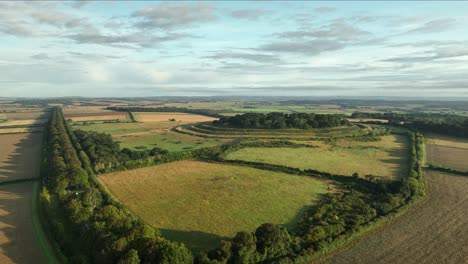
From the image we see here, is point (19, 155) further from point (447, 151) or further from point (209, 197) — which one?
point (447, 151)

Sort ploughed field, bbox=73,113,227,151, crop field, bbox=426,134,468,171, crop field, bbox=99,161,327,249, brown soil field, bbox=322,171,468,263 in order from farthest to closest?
ploughed field, bbox=73,113,227,151
crop field, bbox=426,134,468,171
crop field, bbox=99,161,327,249
brown soil field, bbox=322,171,468,263

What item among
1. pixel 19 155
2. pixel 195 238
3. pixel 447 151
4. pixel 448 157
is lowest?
pixel 195 238

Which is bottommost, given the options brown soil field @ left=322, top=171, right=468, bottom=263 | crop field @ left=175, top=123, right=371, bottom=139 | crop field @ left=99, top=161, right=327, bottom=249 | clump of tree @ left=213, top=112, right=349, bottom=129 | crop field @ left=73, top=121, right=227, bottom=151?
brown soil field @ left=322, top=171, right=468, bottom=263

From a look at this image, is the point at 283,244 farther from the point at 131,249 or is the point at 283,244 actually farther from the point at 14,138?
the point at 14,138

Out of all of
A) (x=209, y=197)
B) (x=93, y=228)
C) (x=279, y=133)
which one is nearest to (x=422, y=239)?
(x=209, y=197)

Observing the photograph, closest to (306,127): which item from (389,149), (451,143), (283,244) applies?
(389,149)

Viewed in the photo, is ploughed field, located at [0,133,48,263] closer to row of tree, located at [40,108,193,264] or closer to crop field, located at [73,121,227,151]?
row of tree, located at [40,108,193,264]

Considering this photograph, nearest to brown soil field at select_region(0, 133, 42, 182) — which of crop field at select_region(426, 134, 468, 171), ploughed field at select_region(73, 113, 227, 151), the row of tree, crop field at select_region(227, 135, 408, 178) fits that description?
the row of tree
